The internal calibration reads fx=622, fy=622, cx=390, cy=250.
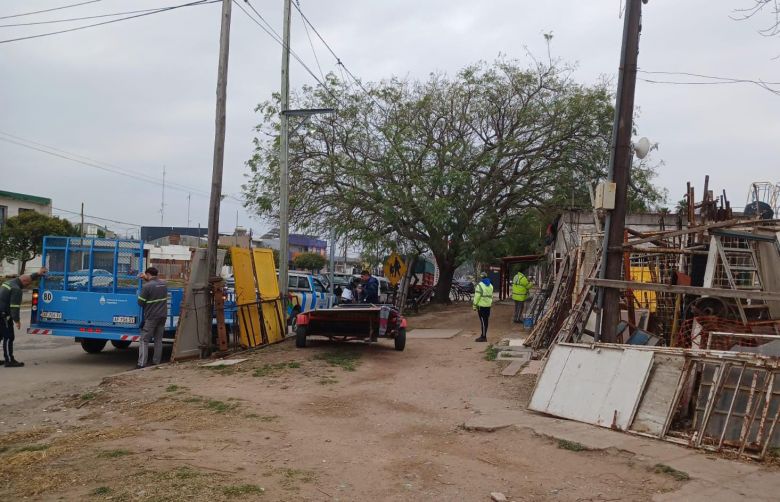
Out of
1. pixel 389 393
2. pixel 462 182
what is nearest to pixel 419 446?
pixel 389 393

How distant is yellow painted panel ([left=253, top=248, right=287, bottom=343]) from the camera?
13607mm

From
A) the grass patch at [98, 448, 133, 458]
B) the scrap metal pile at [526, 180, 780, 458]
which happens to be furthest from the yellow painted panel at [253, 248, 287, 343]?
the grass patch at [98, 448, 133, 458]

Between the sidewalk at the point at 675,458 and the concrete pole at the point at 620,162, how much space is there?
2354 millimetres

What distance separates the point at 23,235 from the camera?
33.5 m

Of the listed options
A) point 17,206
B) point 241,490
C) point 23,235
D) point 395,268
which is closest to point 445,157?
point 395,268

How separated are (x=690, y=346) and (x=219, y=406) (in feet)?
22.0

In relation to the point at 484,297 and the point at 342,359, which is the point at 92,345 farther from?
the point at 484,297

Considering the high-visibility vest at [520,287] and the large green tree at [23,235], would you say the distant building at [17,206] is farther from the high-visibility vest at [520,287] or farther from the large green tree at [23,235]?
the high-visibility vest at [520,287]

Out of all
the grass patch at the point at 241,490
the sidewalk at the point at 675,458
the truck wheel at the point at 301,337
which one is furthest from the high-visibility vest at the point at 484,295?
the grass patch at the point at 241,490

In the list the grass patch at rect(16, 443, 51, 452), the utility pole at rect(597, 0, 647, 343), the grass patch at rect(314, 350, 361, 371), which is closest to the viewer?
the grass patch at rect(16, 443, 51, 452)

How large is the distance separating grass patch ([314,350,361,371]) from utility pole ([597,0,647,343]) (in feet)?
14.9

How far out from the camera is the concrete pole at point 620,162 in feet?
29.3

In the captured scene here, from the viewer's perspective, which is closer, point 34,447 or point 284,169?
point 34,447

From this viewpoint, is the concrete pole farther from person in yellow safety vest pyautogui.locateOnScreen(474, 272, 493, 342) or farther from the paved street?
the paved street
